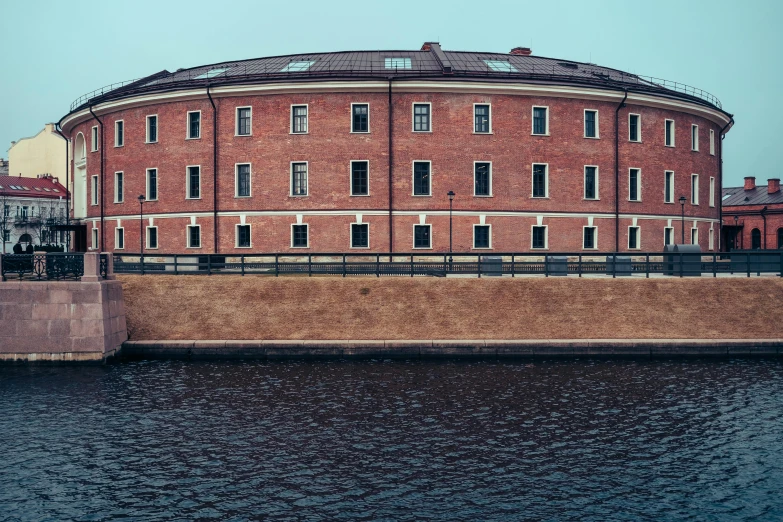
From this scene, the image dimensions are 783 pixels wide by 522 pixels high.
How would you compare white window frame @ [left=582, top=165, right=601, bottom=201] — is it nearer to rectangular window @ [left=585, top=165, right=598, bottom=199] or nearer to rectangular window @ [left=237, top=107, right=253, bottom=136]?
rectangular window @ [left=585, top=165, right=598, bottom=199]

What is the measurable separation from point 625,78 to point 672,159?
686 cm

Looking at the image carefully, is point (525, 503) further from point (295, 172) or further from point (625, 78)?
point (625, 78)

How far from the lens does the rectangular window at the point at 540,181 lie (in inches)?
1640

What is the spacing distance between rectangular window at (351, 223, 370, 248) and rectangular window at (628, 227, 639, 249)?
1715 centimetres

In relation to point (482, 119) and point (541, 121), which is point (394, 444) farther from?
point (541, 121)

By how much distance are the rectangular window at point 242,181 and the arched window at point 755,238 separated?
58076 millimetres

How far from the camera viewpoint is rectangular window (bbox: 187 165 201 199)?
140ft

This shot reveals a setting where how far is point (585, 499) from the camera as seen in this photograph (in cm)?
1212

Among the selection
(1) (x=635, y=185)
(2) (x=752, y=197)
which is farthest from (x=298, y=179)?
(2) (x=752, y=197)

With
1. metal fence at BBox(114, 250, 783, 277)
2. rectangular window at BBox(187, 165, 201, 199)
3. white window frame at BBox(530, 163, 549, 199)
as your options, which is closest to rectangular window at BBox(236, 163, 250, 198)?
rectangular window at BBox(187, 165, 201, 199)

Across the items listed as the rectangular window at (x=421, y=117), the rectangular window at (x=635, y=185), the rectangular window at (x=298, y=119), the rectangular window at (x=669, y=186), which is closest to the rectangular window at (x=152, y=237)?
the rectangular window at (x=298, y=119)

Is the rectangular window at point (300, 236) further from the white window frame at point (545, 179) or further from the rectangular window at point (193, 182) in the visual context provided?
the white window frame at point (545, 179)

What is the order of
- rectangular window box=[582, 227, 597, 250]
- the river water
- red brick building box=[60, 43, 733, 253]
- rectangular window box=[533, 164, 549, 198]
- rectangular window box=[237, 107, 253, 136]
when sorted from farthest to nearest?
1. rectangular window box=[582, 227, 597, 250]
2. rectangular window box=[533, 164, 549, 198]
3. rectangular window box=[237, 107, 253, 136]
4. red brick building box=[60, 43, 733, 253]
5. the river water

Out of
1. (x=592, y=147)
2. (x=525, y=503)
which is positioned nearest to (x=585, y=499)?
(x=525, y=503)
